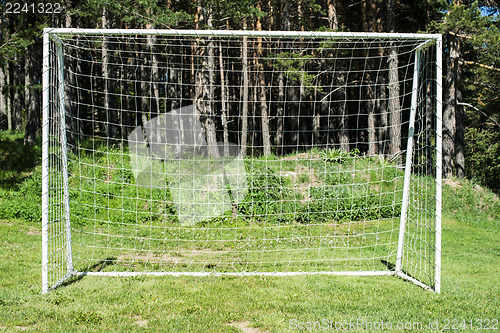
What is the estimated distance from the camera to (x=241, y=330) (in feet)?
12.2

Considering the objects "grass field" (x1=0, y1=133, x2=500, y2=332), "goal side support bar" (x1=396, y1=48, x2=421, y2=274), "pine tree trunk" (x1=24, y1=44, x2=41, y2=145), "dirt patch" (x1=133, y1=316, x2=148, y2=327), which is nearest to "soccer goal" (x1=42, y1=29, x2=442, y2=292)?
"goal side support bar" (x1=396, y1=48, x2=421, y2=274)

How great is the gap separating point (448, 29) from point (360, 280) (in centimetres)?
1053

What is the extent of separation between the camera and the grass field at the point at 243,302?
3838 mm

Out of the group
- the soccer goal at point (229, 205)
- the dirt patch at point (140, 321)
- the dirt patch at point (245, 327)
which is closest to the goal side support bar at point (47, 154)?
the soccer goal at point (229, 205)

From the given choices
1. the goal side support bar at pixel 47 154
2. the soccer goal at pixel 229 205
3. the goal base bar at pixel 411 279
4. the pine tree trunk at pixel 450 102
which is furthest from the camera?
the pine tree trunk at pixel 450 102

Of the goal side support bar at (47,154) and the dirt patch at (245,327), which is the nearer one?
the dirt patch at (245,327)

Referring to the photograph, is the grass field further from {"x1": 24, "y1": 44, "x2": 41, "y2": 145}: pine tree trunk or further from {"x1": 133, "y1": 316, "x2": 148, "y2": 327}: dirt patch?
{"x1": 24, "y1": 44, "x2": 41, "y2": 145}: pine tree trunk

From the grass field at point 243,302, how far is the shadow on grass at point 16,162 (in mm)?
4870

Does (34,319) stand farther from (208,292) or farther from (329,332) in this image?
(329,332)

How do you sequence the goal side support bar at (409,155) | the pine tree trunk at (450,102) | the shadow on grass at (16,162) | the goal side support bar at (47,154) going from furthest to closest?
the pine tree trunk at (450,102) → the shadow on grass at (16,162) → the goal side support bar at (409,155) → the goal side support bar at (47,154)

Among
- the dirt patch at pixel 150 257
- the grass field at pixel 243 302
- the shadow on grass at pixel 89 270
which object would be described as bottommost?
the dirt patch at pixel 150 257

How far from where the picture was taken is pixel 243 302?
443 centimetres

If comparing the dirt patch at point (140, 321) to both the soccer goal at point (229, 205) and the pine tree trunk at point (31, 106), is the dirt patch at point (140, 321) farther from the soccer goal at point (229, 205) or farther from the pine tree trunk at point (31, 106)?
the pine tree trunk at point (31, 106)

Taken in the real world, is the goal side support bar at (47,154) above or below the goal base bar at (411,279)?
above
